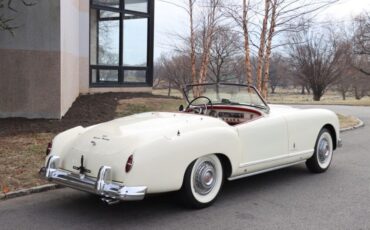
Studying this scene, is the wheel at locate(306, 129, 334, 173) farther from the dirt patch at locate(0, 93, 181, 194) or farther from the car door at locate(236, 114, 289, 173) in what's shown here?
the dirt patch at locate(0, 93, 181, 194)

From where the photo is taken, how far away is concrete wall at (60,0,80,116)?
11.0 meters

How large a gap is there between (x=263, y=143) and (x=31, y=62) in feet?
21.9

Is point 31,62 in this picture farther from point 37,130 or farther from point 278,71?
point 278,71

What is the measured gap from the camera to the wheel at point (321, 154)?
6891 millimetres

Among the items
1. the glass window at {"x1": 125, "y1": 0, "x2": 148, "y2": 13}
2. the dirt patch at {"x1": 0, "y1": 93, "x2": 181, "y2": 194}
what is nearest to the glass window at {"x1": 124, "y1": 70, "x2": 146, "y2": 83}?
the dirt patch at {"x1": 0, "y1": 93, "x2": 181, "y2": 194}

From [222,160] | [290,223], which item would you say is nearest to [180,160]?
[222,160]

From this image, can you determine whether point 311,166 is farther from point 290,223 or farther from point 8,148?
point 8,148

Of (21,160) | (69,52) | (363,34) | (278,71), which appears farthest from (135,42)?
(278,71)

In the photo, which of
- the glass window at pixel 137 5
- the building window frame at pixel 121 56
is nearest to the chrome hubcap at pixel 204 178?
the building window frame at pixel 121 56

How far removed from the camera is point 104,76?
15.9 m

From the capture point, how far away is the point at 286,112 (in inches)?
257

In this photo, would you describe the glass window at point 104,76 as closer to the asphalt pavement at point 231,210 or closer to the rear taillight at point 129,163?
the asphalt pavement at point 231,210

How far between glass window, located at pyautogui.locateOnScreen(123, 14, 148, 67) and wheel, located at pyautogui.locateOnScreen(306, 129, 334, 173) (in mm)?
10511

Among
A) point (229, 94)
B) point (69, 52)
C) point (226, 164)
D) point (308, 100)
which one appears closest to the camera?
point (226, 164)
